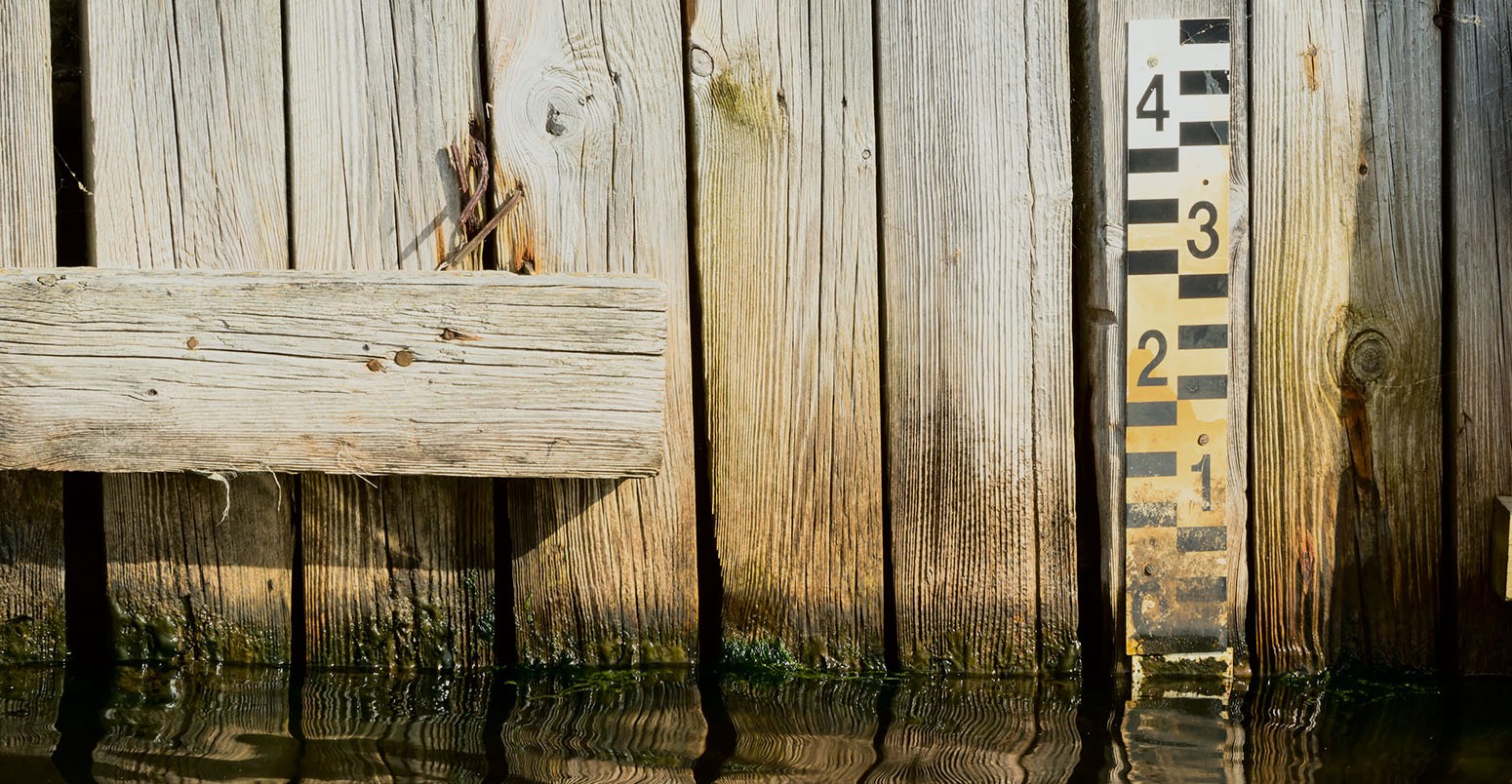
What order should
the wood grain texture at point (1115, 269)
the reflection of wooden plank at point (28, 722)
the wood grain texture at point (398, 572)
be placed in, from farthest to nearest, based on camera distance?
the wood grain texture at point (398, 572)
the wood grain texture at point (1115, 269)
the reflection of wooden plank at point (28, 722)

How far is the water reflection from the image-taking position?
2158 mm

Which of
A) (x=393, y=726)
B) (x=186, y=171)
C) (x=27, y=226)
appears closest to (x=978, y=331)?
(x=393, y=726)

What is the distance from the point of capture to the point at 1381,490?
2494mm

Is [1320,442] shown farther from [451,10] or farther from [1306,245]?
[451,10]

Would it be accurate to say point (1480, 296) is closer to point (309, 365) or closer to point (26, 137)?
point (309, 365)

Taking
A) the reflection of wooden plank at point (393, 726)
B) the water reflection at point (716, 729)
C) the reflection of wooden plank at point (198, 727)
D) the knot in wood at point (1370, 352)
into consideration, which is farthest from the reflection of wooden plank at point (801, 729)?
the knot in wood at point (1370, 352)

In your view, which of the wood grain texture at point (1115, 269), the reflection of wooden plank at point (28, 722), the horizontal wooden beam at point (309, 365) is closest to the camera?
the reflection of wooden plank at point (28, 722)

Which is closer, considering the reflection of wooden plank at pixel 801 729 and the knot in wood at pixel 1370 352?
the reflection of wooden plank at pixel 801 729

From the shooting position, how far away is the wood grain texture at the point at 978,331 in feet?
7.82

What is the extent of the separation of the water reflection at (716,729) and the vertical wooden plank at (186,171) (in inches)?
13.0

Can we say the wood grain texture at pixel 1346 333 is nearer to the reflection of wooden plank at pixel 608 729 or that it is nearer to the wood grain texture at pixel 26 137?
the reflection of wooden plank at pixel 608 729

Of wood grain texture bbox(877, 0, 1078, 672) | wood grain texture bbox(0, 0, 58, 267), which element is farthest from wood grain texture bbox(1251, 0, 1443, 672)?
wood grain texture bbox(0, 0, 58, 267)

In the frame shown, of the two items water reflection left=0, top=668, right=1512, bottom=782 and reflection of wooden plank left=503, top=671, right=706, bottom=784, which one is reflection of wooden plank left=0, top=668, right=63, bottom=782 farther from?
reflection of wooden plank left=503, top=671, right=706, bottom=784

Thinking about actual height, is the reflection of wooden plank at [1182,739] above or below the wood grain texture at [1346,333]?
below
